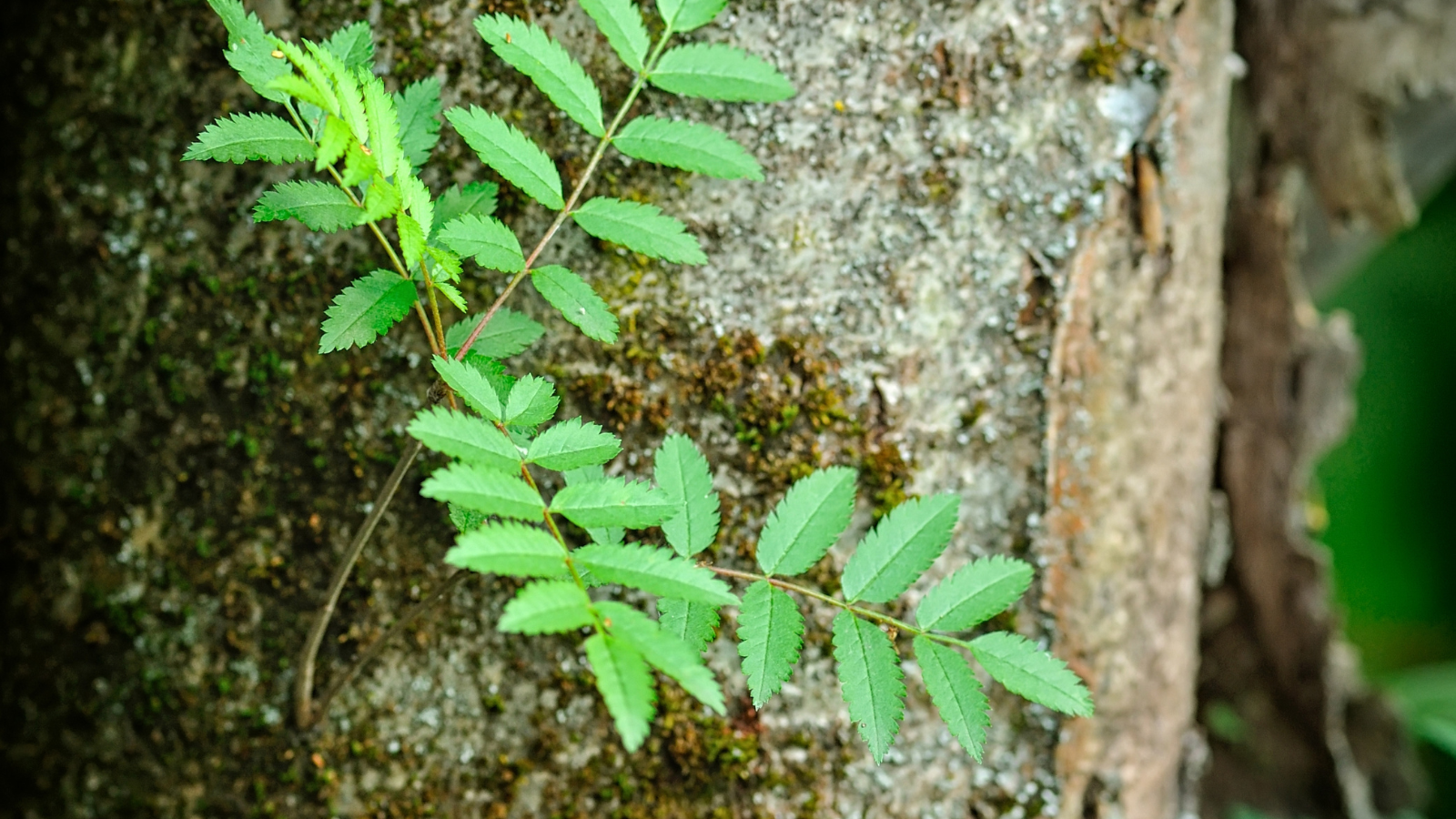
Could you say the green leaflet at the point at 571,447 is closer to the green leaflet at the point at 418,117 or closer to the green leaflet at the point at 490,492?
the green leaflet at the point at 490,492

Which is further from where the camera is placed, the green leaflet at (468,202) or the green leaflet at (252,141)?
the green leaflet at (468,202)

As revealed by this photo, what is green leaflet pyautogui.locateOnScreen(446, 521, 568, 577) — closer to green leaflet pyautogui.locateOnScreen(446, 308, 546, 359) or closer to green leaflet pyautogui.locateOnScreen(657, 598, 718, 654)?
green leaflet pyautogui.locateOnScreen(657, 598, 718, 654)

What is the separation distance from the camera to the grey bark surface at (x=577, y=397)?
3.66 feet

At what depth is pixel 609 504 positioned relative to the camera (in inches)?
29.0

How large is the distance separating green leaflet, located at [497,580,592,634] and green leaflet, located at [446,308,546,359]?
0.35m

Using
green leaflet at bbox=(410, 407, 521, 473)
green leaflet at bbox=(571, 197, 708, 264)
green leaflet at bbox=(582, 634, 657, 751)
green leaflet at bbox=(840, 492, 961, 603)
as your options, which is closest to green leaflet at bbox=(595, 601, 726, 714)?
green leaflet at bbox=(582, 634, 657, 751)

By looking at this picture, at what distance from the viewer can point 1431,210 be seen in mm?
3602

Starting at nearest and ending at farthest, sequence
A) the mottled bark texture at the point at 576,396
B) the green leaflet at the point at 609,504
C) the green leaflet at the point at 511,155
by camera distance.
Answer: the green leaflet at the point at 609,504 → the green leaflet at the point at 511,155 → the mottled bark texture at the point at 576,396

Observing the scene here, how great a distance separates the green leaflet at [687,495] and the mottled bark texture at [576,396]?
0.23 metres

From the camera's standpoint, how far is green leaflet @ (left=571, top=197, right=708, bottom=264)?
35.4 inches

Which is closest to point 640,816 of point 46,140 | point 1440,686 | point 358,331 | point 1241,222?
point 358,331

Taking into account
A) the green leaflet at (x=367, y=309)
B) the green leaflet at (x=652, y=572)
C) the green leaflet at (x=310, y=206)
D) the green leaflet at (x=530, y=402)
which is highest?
the green leaflet at (x=310, y=206)

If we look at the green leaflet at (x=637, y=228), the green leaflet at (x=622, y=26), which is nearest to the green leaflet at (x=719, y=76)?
the green leaflet at (x=622, y=26)

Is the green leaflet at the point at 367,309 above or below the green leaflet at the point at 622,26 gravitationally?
below
